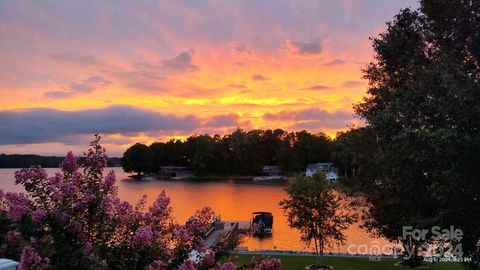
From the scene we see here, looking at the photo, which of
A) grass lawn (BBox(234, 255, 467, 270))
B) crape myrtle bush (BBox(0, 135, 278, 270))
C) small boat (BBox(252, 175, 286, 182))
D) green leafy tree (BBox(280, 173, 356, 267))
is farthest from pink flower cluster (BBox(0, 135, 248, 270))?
small boat (BBox(252, 175, 286, 182))

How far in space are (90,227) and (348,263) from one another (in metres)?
19.2

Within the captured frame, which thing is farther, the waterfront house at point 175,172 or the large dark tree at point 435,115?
the waterfront house at point 175,172

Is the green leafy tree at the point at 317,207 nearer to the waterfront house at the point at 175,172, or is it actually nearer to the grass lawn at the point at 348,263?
the grass lawn at the point at 348,263

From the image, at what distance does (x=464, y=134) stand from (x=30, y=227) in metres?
7.53

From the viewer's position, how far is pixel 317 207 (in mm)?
22672

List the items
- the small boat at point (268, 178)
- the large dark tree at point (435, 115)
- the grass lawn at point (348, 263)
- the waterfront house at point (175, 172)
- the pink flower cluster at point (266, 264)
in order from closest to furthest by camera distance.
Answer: the pink flower cluster at point (266, 264), the large dark tree at point (435, 115), the grass lawn at point (348, 263), the small boat at point (268, 178), the waterfront house at point (175, 172)

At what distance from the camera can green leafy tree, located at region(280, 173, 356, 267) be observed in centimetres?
2250

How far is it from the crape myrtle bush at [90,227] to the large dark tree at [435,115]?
531cm

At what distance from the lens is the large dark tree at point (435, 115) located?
8789mm

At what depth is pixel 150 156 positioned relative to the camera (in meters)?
150

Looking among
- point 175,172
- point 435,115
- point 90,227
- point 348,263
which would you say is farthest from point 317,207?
point 175,172

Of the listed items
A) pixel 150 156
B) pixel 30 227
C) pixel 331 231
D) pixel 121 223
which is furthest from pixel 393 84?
pixel 150 156

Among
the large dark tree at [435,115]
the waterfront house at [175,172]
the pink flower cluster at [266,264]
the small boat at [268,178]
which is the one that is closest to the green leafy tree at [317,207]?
the large dark tree at [435,115]

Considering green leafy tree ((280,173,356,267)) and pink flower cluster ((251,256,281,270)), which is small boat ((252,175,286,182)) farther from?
pink flower cluster ((251,256,281,270))
